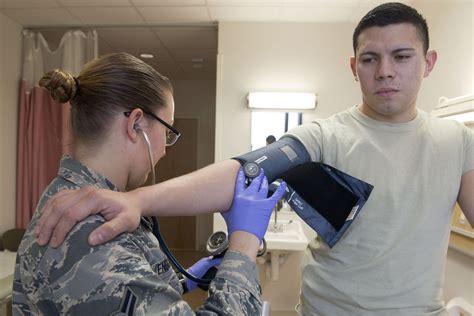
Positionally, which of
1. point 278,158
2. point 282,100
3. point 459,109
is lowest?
point 278,158

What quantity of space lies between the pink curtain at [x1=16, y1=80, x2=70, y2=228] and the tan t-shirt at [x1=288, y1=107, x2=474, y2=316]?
279cm

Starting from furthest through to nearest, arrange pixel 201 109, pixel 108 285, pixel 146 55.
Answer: pixel 201 109 → pixel 146 55 → pixel 108 285

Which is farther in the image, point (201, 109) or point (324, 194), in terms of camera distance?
point (201, 109)

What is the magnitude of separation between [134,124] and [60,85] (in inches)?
6.4

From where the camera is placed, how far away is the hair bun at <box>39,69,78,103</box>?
70 cm

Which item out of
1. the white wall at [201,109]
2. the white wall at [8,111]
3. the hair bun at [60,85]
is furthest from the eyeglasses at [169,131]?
the white wall at [201,109]

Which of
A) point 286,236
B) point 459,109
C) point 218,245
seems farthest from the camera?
point 286,236

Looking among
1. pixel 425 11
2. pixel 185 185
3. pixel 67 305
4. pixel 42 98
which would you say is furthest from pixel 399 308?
pixel 42 98

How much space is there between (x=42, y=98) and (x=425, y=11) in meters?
3.10

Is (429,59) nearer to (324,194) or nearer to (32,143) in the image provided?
(324,194)

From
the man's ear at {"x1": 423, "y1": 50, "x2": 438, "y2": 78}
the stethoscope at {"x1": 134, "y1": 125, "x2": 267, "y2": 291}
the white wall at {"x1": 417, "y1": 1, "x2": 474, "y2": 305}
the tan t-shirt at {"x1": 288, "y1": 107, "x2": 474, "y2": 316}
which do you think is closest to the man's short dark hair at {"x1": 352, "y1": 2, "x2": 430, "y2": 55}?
the man's ear at {"x1": 423, "y1": 50, "x2": 438, "y2": 78}

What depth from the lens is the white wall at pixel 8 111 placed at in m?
2.87

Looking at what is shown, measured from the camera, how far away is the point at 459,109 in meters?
1.71

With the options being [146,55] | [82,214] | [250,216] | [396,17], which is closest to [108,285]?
[82,214]
